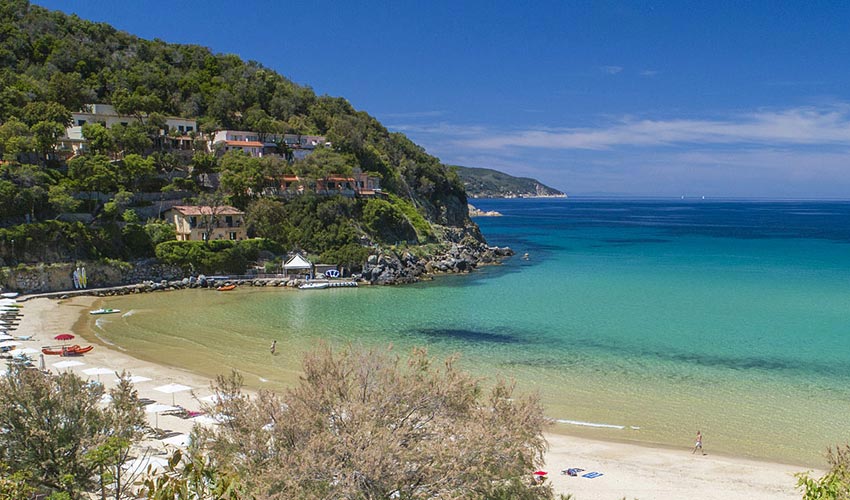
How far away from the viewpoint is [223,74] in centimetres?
9175

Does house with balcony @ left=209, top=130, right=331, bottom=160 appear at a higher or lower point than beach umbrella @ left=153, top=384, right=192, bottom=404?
higher

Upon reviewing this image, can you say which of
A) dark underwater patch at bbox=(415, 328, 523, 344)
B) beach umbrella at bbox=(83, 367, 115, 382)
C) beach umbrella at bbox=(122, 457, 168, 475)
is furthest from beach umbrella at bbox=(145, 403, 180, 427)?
dark underwater patch at bbox=(415, 328, 523, 344)

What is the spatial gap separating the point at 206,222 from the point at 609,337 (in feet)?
129

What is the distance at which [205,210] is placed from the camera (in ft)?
191

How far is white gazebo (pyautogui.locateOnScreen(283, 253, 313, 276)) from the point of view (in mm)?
56969

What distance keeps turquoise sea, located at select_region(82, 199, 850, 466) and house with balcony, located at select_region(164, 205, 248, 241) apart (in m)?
8.78

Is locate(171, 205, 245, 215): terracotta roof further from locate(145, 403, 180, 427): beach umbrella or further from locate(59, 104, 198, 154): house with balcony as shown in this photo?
locate(145, 403, 180, 427): beach umbrella

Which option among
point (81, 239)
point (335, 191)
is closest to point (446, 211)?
point (335, 191)

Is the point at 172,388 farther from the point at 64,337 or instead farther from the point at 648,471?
the point at 648,471

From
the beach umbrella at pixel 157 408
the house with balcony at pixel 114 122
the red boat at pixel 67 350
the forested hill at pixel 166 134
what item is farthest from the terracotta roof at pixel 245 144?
the beach umbrella at pixel 157 408

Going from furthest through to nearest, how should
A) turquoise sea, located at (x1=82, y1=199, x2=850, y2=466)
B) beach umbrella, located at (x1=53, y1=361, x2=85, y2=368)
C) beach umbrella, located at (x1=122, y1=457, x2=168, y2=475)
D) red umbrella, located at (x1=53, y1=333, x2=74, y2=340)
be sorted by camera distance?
red umbrella, located at (x1=53, y1=333, x2=74, y2=340) → beach umbrella, located at (x1=53, y1=361, x2=85, y2=368) → turquoise sea, located at (x1=82, y1=199, x2=850, y2=466) → beach umbrella, located at (x1=122, y1=457, x2=168, y2=475)

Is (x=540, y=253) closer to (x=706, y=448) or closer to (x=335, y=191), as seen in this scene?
(x=335, y=191)

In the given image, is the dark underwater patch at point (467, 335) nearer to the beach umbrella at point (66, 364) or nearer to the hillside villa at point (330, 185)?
the beach umbrella at point (66, 364)

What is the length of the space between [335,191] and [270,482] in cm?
5942
